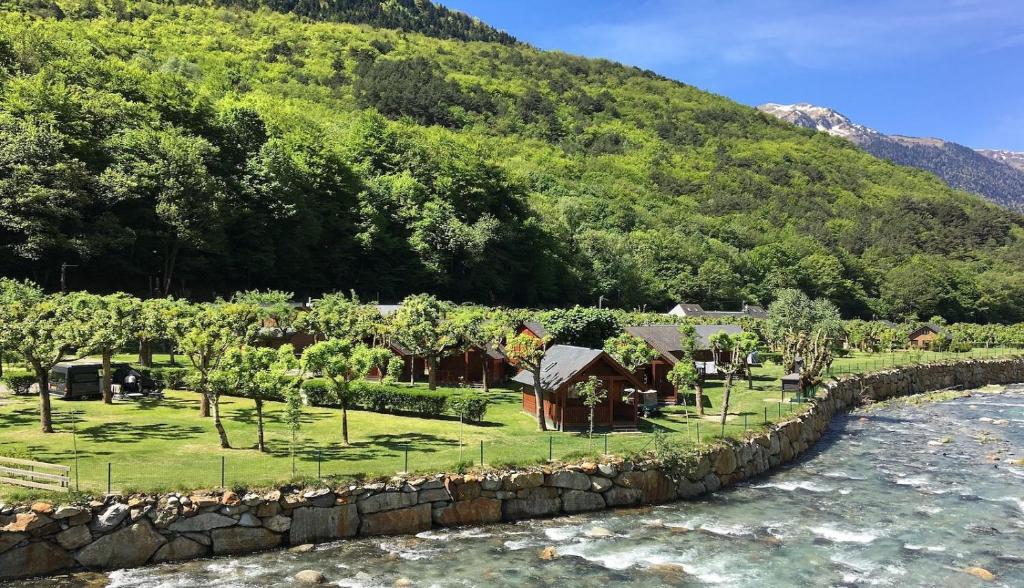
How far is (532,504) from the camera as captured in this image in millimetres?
25516

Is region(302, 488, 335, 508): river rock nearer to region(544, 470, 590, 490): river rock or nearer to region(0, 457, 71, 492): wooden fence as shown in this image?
region(0, 457, 71, 492): wooden fence

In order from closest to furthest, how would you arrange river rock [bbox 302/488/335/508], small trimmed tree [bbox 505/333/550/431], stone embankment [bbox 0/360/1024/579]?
stone embankment [bbox 0/360/1024/579], river rock [bbox 302/488/335/508], small trimmed tree [bbox 505/333/550/431]

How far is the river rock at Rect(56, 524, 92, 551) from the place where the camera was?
1934cm

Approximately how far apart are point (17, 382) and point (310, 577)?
90.8ft

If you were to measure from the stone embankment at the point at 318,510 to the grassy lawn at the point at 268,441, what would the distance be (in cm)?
92

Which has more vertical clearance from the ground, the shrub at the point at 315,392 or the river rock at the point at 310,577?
the shrub at the point at 315,392

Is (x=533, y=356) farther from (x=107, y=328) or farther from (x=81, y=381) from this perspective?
(x=81, y=381)

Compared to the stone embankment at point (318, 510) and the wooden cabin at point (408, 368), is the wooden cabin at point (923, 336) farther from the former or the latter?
the stone embankment at point (318, 510)

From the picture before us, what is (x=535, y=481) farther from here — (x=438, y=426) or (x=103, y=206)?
(x=103, y=206)

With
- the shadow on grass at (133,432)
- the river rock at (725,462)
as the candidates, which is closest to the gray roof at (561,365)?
the river rock at (725,462)

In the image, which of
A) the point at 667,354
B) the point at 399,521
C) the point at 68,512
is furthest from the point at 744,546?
the point at 667,354

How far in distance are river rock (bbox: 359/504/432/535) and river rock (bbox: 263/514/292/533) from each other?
2374 mm

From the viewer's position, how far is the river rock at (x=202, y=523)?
67.3 feet

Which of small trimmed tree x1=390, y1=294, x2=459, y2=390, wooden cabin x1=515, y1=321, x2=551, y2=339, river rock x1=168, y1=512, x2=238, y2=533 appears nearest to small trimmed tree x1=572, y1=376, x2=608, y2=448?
small trimmed tree x1=390, y1=294, x2=459, y2=390
